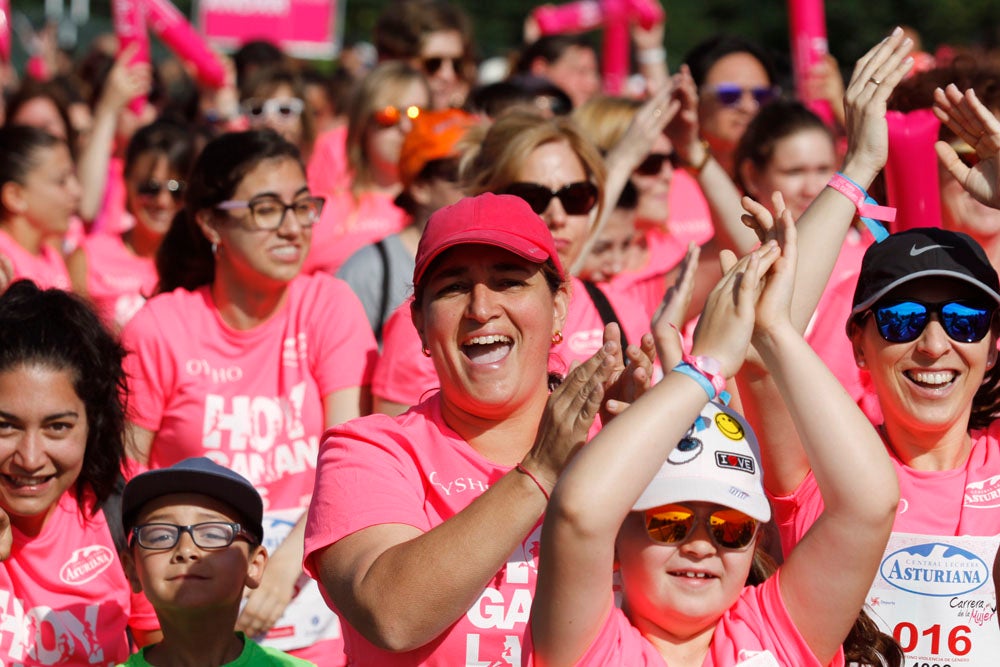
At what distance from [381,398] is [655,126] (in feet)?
5.02

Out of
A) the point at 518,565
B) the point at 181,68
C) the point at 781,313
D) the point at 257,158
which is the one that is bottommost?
the point at 518,565

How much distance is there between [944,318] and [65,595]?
2.43m

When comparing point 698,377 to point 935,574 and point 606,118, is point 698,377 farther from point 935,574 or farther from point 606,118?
point 606,118

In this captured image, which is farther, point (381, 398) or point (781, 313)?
point (381, 398)

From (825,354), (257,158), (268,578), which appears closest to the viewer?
(825,354)

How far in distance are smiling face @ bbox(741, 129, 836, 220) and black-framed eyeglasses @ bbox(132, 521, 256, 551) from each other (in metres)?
2.86

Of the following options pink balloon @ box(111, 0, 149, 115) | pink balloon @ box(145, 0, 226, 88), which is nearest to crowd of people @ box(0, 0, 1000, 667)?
pink balloon @ box(111, 0, 149, 115)

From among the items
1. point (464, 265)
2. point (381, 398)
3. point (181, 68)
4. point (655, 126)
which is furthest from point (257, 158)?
point (181, 68)

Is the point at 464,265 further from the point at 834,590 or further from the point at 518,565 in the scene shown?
the point at 834,590

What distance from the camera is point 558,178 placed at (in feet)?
16.0

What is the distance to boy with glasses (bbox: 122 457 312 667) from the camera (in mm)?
3928

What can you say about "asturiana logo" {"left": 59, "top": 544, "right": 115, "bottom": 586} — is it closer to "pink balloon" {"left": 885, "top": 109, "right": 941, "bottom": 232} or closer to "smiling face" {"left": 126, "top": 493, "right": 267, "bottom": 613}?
"smiling face" {"left": 126, "top": 493, "right": 267, "bottom": 613}

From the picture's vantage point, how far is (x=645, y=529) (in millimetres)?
3004

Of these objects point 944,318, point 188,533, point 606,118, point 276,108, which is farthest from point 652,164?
point 188,533
